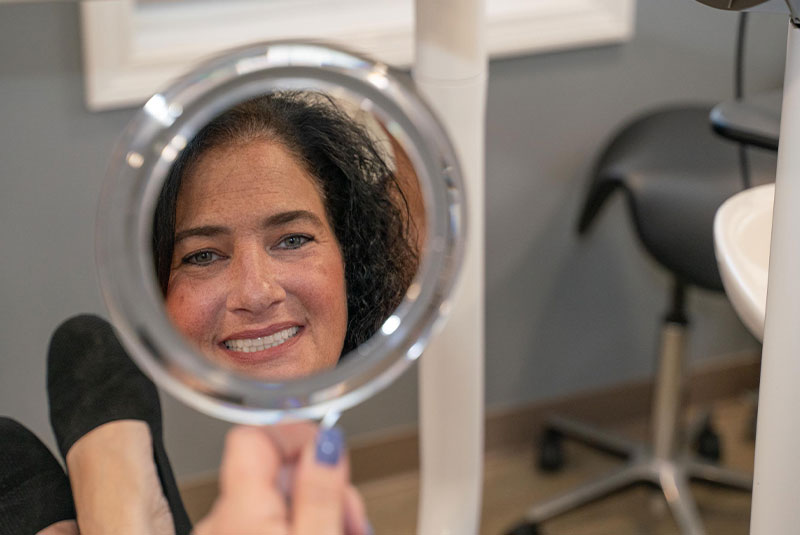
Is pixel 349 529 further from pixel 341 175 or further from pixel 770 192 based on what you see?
pixel 770 192

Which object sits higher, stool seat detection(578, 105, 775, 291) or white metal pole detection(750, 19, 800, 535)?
white metal pole detection(750, 19, 800, 535)

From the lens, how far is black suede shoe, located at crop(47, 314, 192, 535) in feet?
3.09

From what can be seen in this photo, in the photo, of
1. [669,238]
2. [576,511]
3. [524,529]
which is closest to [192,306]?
[669,238]

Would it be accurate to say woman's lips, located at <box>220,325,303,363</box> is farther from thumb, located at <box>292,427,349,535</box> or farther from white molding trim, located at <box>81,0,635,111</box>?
white molding trim, located at <box>81,0,635,111</box>

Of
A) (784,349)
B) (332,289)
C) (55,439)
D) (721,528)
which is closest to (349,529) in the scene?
(332,289)

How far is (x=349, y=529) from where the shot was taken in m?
0.49

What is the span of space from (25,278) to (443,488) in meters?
0.69

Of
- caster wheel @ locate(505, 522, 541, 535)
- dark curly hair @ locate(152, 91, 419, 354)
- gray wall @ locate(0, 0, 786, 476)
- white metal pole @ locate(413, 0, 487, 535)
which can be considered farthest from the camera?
caster wheel @ locate(505, 522, 541, 535)

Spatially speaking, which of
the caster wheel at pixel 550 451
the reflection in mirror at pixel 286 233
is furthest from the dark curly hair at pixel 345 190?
the caster wheel at pixel 550 451

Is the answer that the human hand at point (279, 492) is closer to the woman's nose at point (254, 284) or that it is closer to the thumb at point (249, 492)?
the thumb at point (249, 492)

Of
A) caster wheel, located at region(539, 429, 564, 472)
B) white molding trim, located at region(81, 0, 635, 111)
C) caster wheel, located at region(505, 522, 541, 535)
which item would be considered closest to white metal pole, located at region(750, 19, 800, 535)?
white molding trim, located at region(81, 0, 635, 111)

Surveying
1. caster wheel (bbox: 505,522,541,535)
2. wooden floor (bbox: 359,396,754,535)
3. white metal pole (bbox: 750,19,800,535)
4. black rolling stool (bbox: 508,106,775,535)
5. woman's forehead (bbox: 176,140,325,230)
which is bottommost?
wooden floor (bbox: 359,396,754,535)

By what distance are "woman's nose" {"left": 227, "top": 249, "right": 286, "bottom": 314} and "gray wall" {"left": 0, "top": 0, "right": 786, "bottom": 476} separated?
0.72m

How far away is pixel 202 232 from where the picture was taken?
2.04 ft
